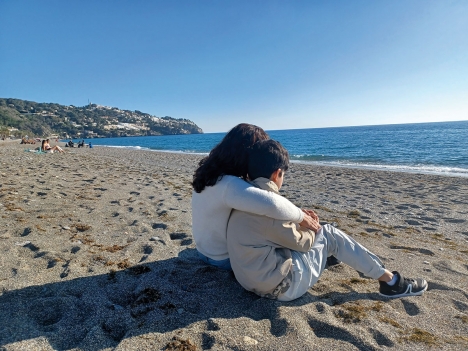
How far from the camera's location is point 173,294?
8.41 feet

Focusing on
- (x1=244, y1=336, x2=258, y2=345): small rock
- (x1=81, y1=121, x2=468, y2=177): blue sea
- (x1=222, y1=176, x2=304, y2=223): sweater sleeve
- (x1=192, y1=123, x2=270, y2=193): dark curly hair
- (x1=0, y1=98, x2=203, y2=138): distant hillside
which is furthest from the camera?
(x1=0, y1=98, x2=203, y2=138): distant hillside

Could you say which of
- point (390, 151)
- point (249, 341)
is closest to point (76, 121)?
point (390, 151)

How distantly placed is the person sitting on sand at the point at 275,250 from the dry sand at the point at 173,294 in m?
0.19

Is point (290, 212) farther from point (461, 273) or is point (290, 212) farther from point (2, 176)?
point (2, 176)

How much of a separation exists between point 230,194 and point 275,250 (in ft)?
2.00

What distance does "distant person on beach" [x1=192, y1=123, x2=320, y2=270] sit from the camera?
2152 millimetres

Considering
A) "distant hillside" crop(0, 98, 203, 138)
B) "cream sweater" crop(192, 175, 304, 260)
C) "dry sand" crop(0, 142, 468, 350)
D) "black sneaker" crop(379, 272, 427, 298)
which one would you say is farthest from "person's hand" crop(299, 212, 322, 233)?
"distant hillside" crop(0, 98, 203, 138)

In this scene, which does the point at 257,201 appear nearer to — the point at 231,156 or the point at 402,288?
the point at 231,156

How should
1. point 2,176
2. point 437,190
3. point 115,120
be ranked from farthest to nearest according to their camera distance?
point 115,120 < point 437,190 < point 2,176

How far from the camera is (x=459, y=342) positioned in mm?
2041

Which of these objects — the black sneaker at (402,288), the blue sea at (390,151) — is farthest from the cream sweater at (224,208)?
the blue sea at (390,151)

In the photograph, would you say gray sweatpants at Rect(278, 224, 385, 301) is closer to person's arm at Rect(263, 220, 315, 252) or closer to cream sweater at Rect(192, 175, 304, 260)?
person's arm at Rect(263, 220, 315, 252)

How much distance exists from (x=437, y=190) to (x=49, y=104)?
16399 cm

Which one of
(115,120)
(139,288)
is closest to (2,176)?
(139,288)
